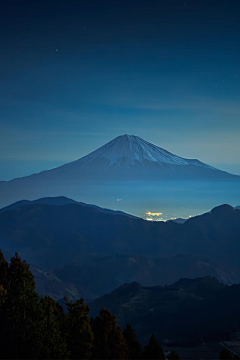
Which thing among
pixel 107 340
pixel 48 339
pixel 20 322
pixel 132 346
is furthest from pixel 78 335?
pixel 132 346

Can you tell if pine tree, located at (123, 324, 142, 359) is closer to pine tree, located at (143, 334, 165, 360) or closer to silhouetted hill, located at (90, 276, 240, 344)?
pine tree, located at (143, 334, 165, 360)

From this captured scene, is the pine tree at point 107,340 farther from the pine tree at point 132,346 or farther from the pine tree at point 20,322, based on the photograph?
the pine tree at point 20,322

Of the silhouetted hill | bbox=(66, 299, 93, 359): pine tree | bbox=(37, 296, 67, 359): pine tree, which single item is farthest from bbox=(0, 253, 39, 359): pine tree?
the silhouetted hill

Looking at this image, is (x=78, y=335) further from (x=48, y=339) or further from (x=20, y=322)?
(x=20, y=322)

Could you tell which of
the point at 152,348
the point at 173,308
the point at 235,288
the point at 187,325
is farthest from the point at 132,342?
the point at 235,288

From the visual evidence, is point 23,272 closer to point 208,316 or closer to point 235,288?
point 208,316

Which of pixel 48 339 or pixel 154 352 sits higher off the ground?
pixel 48 339
